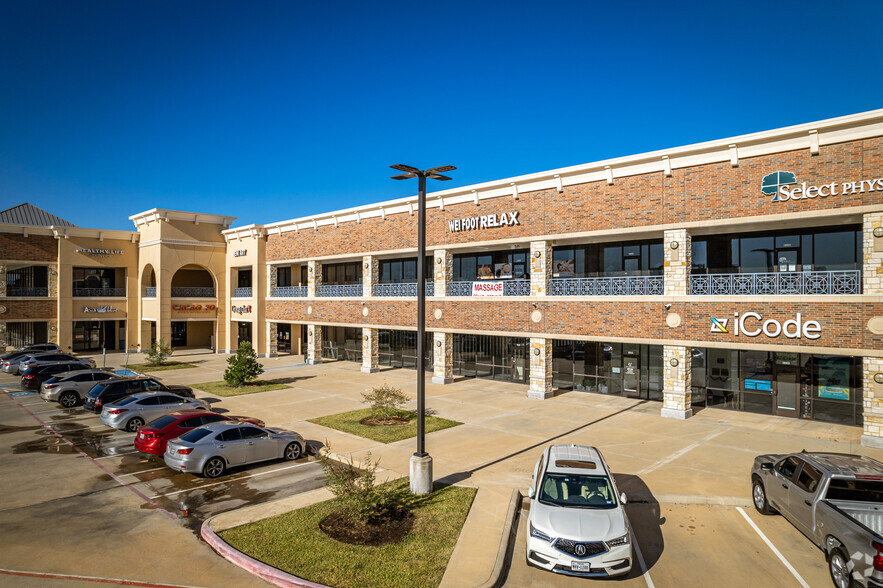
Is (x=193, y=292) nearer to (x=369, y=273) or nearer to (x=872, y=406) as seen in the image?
(x=369, y=273)

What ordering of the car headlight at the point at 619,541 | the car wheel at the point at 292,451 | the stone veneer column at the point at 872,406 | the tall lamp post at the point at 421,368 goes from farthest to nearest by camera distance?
1. the stone veneer column at the point at 872,406
2. the car wheel at the point at 292,451
3. the tall lamp post at the point at 421,368
4. the car headlight at the point at 619,541

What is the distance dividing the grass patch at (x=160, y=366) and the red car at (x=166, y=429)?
21.9 m

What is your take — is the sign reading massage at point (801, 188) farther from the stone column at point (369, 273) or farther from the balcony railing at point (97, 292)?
the balcony railing at point (97, 292)

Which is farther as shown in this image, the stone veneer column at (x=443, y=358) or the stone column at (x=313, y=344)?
the stone column at (x=313, y=344)

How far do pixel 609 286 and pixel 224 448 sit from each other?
710 inches

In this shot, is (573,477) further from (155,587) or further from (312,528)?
(155,587)

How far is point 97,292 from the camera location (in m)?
46.8

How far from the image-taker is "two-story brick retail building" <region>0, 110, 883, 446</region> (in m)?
18.7

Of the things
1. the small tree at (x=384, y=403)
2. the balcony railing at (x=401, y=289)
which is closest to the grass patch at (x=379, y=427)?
the small tree at (x=384, y=403)

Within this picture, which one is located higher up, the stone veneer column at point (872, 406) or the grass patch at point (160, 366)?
the stone veneer column at point (872, 406)

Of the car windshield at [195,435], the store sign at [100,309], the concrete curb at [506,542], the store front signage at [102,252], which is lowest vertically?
the concrete curb at [506,542]

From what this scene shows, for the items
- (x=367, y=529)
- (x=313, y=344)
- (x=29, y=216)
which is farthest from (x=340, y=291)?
(x=29, y=216)

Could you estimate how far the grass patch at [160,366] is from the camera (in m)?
36.0

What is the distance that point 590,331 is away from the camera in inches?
967
